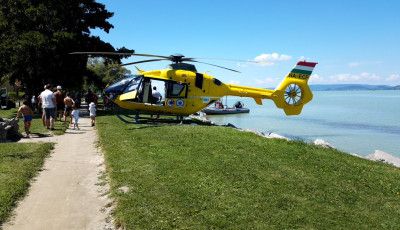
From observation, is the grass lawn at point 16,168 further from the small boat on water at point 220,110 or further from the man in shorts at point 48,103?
the small boat on water at point 220,110

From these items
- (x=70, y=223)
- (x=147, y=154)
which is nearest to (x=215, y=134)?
(x=147, y=154)

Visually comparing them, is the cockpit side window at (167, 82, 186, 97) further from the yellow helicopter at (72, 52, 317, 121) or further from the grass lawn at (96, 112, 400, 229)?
the grass lawn at (96, 112, 400, 229)

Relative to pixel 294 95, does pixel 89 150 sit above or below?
below

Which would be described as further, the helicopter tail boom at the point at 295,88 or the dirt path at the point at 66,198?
the helicopter tail boom at the point at 295,88

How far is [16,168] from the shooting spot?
708cm

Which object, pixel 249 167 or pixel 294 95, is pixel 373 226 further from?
pixel 294 95

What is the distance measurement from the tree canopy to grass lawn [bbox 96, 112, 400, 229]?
16.4 m

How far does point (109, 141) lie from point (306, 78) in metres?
13.9

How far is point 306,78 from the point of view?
731 inches

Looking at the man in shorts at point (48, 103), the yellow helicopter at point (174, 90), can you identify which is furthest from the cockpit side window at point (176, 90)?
the man in shorts at point (48, 103)

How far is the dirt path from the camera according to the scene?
4656 millimetres

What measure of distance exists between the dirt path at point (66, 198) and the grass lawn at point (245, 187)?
373mm

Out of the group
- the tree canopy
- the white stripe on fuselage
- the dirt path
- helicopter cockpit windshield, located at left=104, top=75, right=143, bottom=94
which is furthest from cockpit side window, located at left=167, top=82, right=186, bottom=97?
the tree canopy

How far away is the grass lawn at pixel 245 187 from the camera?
15.4ft
